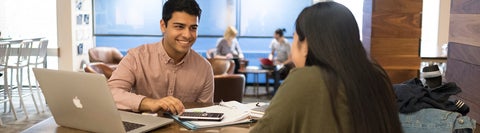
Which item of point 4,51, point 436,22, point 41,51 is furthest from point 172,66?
point 436,22

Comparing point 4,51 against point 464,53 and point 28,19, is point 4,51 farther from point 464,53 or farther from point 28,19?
point 464,53

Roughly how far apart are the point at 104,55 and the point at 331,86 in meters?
7.26

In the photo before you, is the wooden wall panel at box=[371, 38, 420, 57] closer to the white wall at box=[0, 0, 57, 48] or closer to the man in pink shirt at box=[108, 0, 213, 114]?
the man in pink shirt at box=[108, 0, 213, 114]

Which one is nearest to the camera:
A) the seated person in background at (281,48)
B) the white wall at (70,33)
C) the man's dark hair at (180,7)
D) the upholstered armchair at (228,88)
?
the man's dark hair at (180,7)

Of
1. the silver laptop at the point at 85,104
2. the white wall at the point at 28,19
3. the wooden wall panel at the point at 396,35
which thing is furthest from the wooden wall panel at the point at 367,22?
the white wall at the point at 28,19

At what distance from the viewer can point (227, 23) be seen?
9.64 metres

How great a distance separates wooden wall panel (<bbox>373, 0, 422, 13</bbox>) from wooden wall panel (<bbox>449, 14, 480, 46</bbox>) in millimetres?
675

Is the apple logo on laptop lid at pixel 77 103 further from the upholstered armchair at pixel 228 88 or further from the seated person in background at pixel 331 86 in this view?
the upholstered armchair at pixel 228 88

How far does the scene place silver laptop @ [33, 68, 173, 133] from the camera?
1727mm

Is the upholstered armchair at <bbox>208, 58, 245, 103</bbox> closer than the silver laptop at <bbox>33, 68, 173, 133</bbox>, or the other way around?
the silver laptop at <bbox>33, 68, 173, 133</bbox>

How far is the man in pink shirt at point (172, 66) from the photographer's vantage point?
245 cm

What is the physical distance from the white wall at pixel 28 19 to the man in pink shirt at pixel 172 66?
6204 millimetres

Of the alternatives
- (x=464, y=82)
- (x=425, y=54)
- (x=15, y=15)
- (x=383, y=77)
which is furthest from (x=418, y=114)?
(x=15, y=15)

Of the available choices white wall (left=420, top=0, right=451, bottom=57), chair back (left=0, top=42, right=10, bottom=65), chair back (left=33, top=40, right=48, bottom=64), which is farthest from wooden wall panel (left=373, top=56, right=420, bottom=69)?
white wall (left=420, top=0, right=451, bottom=57)
